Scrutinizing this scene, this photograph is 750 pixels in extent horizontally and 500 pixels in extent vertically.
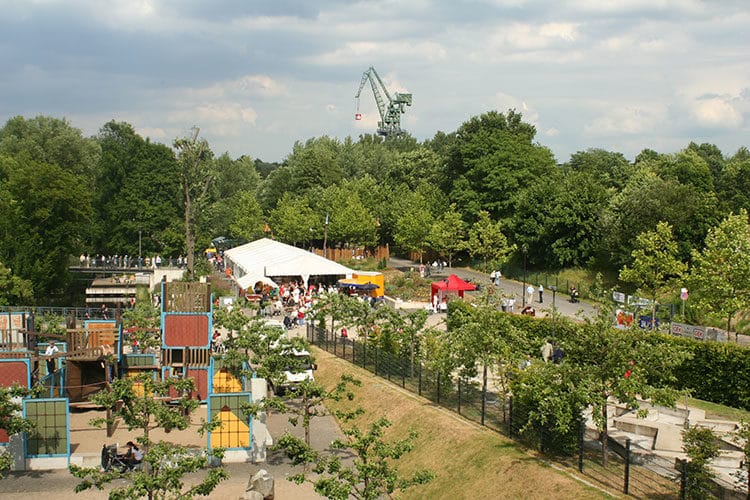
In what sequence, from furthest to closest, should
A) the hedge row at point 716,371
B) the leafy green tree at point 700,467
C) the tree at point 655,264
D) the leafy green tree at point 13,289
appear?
the leafy green tree at point 13,289 → the tree at point 655,264 → the hedge row at point 716,371 → the leafy green tree at point 700,467

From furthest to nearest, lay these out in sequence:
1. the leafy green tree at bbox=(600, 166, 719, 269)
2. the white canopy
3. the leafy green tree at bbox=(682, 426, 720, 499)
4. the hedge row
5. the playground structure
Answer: the white canopy
the leafy green tree at bbox=(600, 166, 719, 269)
the hedge row
the playground structure
the leafy green tree at bbox=(682, 426, 720, 499)

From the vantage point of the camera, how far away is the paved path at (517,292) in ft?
151

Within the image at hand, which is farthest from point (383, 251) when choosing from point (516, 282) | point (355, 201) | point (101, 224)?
point (101, 224)

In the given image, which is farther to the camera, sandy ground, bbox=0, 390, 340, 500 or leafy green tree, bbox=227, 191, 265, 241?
leafy green tree, bbox=227, 191, 265, 241

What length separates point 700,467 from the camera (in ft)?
56.2

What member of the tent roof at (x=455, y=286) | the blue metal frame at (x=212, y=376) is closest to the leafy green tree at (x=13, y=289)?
the blue metal frame at (x=212, y=376)

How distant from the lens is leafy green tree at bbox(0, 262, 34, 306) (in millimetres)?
47375

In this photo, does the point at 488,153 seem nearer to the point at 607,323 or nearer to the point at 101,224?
the point at 101,224

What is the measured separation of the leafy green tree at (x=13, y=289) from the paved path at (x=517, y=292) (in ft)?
89.4

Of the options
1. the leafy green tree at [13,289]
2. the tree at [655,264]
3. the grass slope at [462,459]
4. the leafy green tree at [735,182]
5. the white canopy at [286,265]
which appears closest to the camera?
the grass slope at [462,459]

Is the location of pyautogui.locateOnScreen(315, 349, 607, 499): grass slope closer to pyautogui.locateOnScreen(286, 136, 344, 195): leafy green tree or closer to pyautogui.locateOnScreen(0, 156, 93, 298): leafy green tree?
pyautogui.locateOnScreen(0, 156, 93, 298): leafy green tree

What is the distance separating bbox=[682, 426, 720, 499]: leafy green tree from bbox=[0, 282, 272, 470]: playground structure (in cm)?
1290

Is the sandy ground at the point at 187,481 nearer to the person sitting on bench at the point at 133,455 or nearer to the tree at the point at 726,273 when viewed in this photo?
the person sitting on bench at the point at 133,455

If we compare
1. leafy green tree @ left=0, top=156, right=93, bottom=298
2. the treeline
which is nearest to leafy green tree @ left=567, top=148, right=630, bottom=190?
the treeline
